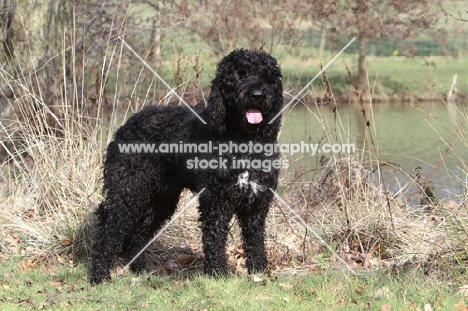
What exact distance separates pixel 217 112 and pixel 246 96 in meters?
0.27

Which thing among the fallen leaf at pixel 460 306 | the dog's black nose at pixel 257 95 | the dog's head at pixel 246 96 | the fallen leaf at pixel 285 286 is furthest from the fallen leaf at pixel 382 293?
the dog's black nose at pixel 257 95

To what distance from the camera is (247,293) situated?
4852 millimetres

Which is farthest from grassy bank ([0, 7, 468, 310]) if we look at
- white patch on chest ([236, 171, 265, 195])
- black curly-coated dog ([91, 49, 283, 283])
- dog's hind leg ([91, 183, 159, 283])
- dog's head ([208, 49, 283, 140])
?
dog's head ([208, 49, 283, 140])

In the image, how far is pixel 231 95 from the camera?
16.7 ft

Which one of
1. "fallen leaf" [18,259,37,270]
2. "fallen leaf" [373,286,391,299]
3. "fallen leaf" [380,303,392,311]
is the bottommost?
"fallen leaf" [18,259,37,270]

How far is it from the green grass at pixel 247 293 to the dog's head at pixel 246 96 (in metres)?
1.14

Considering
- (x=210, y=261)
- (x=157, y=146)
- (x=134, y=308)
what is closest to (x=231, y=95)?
(x=157, y=146)

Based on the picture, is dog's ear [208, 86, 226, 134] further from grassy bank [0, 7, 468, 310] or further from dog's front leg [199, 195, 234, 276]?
grassy bank [0, 7, 468, 310]

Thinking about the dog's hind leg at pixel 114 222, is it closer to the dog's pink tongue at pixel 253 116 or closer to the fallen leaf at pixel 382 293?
the dog's pink tongue at pixel 253 116

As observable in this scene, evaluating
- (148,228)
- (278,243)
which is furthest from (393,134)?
(148,228)

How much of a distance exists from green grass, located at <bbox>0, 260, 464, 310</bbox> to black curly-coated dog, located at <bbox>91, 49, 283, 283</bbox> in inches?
12.4

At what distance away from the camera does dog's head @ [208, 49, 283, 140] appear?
4.98m

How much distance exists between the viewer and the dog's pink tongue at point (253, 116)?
16.3 ft

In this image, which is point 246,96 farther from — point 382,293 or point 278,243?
point 278,243
